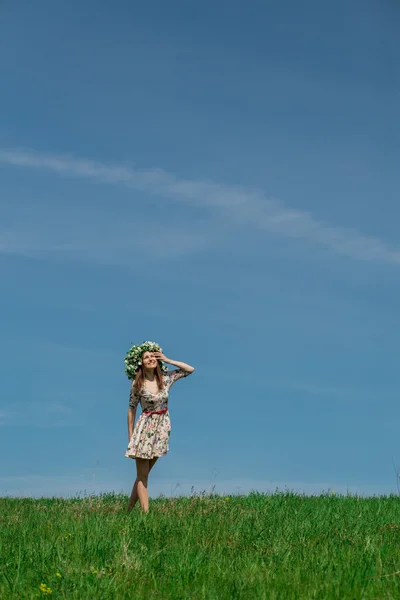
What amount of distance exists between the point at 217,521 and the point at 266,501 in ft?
10.5

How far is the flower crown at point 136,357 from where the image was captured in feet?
43.6

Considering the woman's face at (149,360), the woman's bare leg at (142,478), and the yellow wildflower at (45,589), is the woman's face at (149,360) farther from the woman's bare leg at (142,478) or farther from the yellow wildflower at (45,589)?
the yellow wildflower at (45,589)

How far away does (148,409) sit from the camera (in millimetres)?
13141

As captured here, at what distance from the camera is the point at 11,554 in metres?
8.87

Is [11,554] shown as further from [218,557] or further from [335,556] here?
[335,556]

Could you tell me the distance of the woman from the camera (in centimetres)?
1297

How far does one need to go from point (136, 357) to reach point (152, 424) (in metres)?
1.20

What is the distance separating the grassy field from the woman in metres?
0.77

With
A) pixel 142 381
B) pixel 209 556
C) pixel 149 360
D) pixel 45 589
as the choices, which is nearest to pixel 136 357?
pixel 149 360

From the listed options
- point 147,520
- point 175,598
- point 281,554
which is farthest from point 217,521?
point 175,598

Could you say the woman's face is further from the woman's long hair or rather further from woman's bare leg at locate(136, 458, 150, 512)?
woman's bare leg at locate(136, 458, 150, 512)

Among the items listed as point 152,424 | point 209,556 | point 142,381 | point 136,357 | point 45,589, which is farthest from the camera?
point 136,357

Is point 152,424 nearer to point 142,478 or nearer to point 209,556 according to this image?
point 142,478

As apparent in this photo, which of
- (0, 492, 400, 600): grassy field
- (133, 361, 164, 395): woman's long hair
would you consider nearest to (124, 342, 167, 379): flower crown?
(133, 361, 164, 395): woman's long hair
